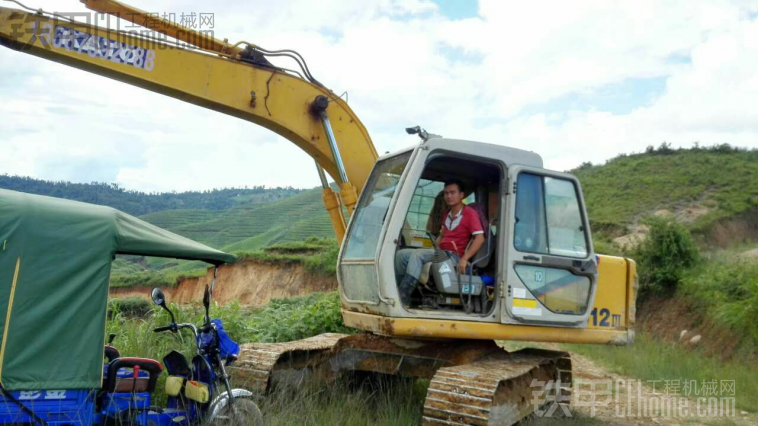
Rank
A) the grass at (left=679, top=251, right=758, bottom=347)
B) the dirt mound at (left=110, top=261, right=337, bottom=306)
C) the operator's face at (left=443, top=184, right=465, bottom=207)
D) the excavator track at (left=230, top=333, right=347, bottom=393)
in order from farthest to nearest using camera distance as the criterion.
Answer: the dirt mound at (left=110, top=261, right=337, bottom=306)
the grass at (left=679, top=251, right=758, bottom=347)
the excavator track at (left=230, top=333, right=347, bottom=393)
the operator's face at (left=443, top=184, right=465, bottom=207)

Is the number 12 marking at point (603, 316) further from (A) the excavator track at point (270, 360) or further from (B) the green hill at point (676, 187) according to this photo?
(B) the green hill at point (676, 187)

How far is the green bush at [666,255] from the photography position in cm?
1373

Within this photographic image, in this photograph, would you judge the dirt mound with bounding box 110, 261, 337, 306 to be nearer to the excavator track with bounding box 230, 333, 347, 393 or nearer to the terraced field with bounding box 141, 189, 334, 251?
the terraced field with bounding box 141, 189, 334, 251

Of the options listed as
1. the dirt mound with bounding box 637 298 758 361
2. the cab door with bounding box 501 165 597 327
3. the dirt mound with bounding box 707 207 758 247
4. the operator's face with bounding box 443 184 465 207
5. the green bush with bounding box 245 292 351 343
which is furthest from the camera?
the dirt mound with bounding box 707 207 758 247

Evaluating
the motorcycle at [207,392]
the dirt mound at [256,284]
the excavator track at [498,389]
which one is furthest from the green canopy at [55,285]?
the dirt mound at [256,284]

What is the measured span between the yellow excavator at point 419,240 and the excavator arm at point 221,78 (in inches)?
0.5

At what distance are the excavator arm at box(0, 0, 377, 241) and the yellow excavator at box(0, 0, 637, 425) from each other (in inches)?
0.5

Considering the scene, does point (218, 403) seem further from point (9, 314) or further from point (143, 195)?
point (143, 195)

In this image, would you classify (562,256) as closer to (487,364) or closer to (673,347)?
(487,364)

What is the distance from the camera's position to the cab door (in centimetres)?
633

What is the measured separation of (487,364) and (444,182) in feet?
6.98

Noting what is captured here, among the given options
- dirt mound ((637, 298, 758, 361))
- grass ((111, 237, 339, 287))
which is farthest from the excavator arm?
grass ((111, 237, 339, 287))

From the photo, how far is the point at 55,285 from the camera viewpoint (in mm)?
5203

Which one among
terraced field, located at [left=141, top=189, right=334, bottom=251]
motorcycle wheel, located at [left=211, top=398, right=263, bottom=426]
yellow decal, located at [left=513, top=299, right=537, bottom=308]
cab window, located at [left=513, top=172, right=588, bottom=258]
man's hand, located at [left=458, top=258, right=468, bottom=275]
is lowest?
motorcycle wheel, located at [left=211, top=398, right=263, bottom=426]
